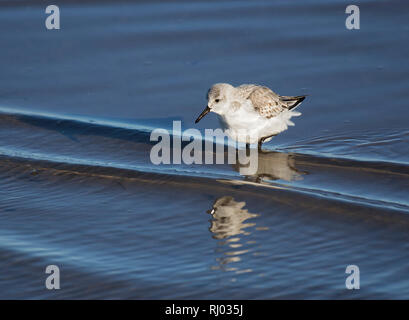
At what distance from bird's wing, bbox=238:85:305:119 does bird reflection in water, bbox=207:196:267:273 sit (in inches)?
59.2

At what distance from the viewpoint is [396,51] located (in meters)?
10.6

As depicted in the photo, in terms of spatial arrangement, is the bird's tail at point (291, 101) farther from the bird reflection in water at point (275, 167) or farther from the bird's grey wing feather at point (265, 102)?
the bird reflection in water at point (275, 167)

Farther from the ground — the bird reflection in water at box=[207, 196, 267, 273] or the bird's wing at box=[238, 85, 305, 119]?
the bird's wing at box=[238, 85, 305, 119]

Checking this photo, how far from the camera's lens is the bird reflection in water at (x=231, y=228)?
5.98 m

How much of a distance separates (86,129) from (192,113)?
137 cm

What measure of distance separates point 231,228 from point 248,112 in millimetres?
2114

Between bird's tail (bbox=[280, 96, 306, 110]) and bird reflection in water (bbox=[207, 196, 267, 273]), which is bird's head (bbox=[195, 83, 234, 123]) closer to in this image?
bird's tail (bbox=[280, 96, 306, 110])

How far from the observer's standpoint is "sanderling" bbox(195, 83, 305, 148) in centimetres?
817

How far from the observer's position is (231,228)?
6.53 m
